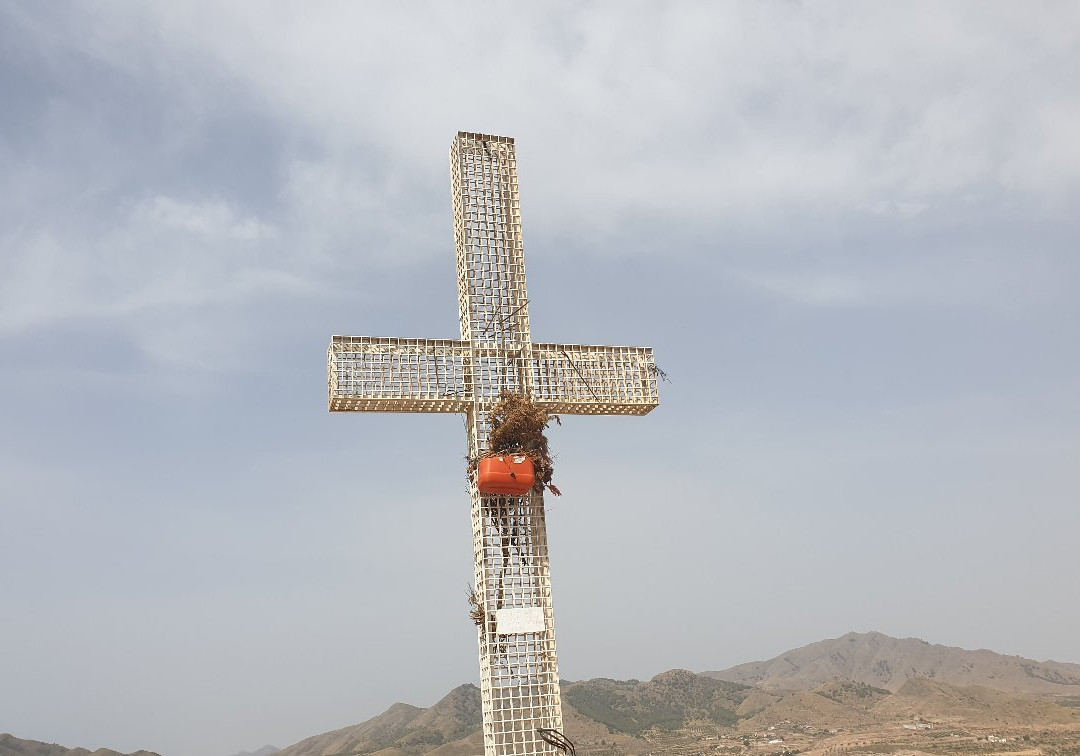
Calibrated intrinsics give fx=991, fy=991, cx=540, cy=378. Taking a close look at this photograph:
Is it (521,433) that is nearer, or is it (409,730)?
(521,433)

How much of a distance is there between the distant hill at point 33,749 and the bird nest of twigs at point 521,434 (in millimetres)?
55545

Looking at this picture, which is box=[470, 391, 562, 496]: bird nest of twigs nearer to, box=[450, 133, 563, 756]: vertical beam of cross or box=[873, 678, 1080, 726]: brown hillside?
box=[450, 133, 563, 756]: vertical beam of cross

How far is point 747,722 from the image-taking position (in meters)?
68.3

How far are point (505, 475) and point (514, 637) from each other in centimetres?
197

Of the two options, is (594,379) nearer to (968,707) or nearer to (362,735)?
(968,707)

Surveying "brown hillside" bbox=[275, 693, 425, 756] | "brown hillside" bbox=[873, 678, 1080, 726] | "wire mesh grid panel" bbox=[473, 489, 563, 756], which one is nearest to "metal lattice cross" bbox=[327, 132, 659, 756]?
"wire mesh grid panel" bbox=[473, 489, 563, 756]

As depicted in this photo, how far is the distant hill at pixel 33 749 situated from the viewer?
2330 inches

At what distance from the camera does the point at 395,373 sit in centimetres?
1238

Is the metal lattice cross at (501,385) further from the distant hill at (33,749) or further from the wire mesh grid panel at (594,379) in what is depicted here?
the distant hill at (33,749)

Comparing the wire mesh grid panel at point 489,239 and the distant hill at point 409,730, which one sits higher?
the wire mesh grid panel at point 489,239

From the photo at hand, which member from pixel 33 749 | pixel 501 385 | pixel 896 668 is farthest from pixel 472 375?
pixel 896 668

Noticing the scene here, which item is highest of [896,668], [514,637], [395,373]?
[896,668]

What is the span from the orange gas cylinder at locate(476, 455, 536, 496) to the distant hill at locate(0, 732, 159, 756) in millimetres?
55648

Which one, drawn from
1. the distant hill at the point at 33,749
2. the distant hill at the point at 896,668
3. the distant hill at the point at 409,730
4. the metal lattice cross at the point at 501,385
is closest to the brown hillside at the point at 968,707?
the distant hill at the point at 409,730
